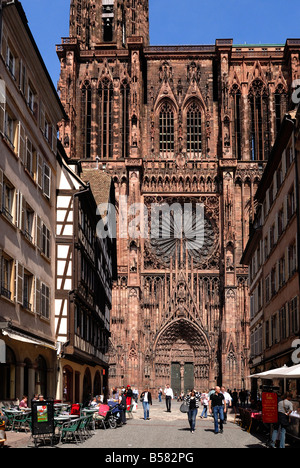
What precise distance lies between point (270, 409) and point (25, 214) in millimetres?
10617

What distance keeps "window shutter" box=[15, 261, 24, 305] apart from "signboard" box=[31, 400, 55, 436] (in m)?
5.97

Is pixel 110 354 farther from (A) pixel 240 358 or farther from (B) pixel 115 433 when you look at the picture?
(B) pixel 115 433

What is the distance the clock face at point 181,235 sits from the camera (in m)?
68.2

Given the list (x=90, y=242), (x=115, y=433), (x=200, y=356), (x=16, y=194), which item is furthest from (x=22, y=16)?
(x=200, y=356)

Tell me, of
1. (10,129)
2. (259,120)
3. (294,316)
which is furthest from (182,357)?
(10,129)

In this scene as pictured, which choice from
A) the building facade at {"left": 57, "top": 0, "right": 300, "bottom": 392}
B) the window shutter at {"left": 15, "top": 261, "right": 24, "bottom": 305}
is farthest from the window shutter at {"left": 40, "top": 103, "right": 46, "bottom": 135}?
the building facade at {"left": 57, "top": 0, "right": 300, "bottom": 392}

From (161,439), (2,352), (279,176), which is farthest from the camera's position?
(279,176)

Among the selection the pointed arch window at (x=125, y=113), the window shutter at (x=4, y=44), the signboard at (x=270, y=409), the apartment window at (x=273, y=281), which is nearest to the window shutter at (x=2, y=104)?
the window shutter at (x=4, y=44)

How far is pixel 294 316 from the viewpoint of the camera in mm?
30109

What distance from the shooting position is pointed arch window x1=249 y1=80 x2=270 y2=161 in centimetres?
6950

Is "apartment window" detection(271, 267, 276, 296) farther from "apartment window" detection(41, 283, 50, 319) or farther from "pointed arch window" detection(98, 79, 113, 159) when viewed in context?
"pointed arch window" detection(98, 79, 113, 159)

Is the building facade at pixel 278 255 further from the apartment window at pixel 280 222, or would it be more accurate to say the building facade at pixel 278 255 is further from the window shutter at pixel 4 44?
the window shutter at pixel 4 44

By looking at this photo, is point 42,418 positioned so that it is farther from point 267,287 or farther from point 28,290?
point 267,287

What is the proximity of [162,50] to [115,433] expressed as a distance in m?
55.4
